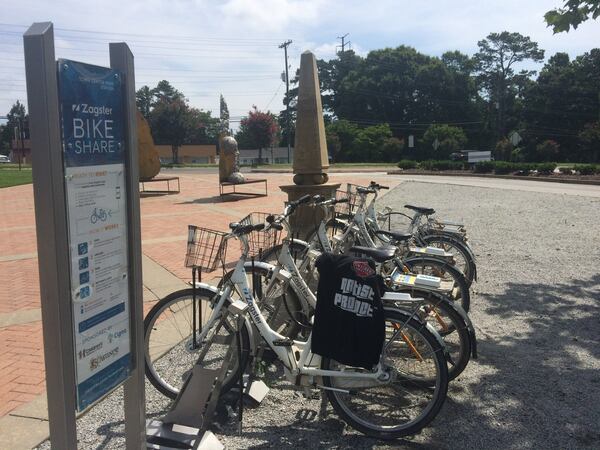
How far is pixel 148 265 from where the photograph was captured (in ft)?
22.8

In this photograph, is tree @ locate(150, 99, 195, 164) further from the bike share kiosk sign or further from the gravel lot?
the bike share kiosk sign

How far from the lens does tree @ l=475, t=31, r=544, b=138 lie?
2741 inches

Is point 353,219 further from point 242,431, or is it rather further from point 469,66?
point 469,66

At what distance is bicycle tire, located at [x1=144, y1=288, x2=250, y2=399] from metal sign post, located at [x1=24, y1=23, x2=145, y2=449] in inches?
33.3

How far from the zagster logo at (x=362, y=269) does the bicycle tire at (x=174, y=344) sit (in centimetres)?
81

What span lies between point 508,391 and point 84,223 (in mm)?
2928

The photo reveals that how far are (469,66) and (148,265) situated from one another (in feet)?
230

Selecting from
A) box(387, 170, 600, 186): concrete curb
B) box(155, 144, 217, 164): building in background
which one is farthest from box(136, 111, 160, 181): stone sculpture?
box(155, 144, 217, 164): building in background

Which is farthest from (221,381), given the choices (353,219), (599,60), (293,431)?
(599,60)

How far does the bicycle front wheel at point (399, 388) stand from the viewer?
296cm

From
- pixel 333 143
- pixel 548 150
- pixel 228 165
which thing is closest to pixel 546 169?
pixel 228 165

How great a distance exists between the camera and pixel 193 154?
233 feet

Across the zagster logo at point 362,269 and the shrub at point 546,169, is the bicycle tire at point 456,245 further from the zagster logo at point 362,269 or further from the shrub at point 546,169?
the shrub at point 546,169

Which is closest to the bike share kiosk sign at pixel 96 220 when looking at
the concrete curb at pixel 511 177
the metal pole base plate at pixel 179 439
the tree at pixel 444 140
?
the metal pole base plate at pixel 179 439
